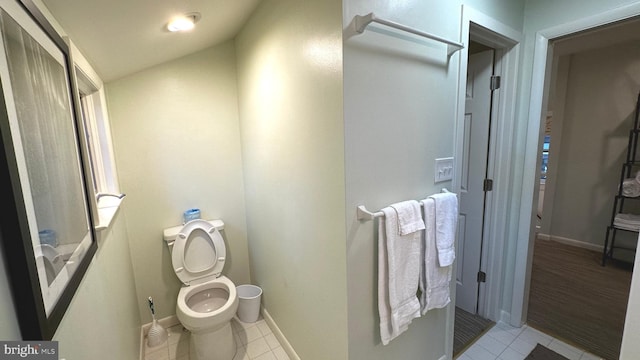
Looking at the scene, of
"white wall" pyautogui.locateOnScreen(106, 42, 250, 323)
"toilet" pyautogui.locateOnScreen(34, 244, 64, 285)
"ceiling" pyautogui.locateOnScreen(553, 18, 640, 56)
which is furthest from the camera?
"ceiling" pyautogui.locateOnScreen(553, 18, 640, 56)

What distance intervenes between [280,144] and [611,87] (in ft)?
13.5

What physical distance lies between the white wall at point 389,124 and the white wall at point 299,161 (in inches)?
2.3

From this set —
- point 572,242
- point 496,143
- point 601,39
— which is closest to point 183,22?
point 496,143

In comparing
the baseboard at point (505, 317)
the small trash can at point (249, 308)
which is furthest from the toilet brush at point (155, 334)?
the baseboard at point (505, 317)

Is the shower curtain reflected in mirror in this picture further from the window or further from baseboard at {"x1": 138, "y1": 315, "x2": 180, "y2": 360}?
baseboard at {"x1": 138, "y1": 315, "x2": 180, "y2": 360}

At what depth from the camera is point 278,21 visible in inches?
61.4

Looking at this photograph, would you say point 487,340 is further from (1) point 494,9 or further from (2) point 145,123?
(2) point 145,123

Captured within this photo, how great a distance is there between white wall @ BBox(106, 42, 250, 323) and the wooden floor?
2.83 meters

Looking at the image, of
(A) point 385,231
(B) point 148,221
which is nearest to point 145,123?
(B) point 148,221

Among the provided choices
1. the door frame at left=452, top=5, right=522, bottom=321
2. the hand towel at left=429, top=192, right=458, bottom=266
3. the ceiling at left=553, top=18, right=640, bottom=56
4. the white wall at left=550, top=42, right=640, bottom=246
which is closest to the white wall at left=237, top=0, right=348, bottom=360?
the hand towel at left=429, top=192, right=458, bottom=266

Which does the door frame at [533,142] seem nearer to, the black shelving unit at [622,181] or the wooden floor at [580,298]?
the wooden floor at [580,298]

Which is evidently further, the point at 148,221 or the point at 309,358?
the point at 148,221

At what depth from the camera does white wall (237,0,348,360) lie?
1.26 metres

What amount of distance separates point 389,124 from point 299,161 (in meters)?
0.53
